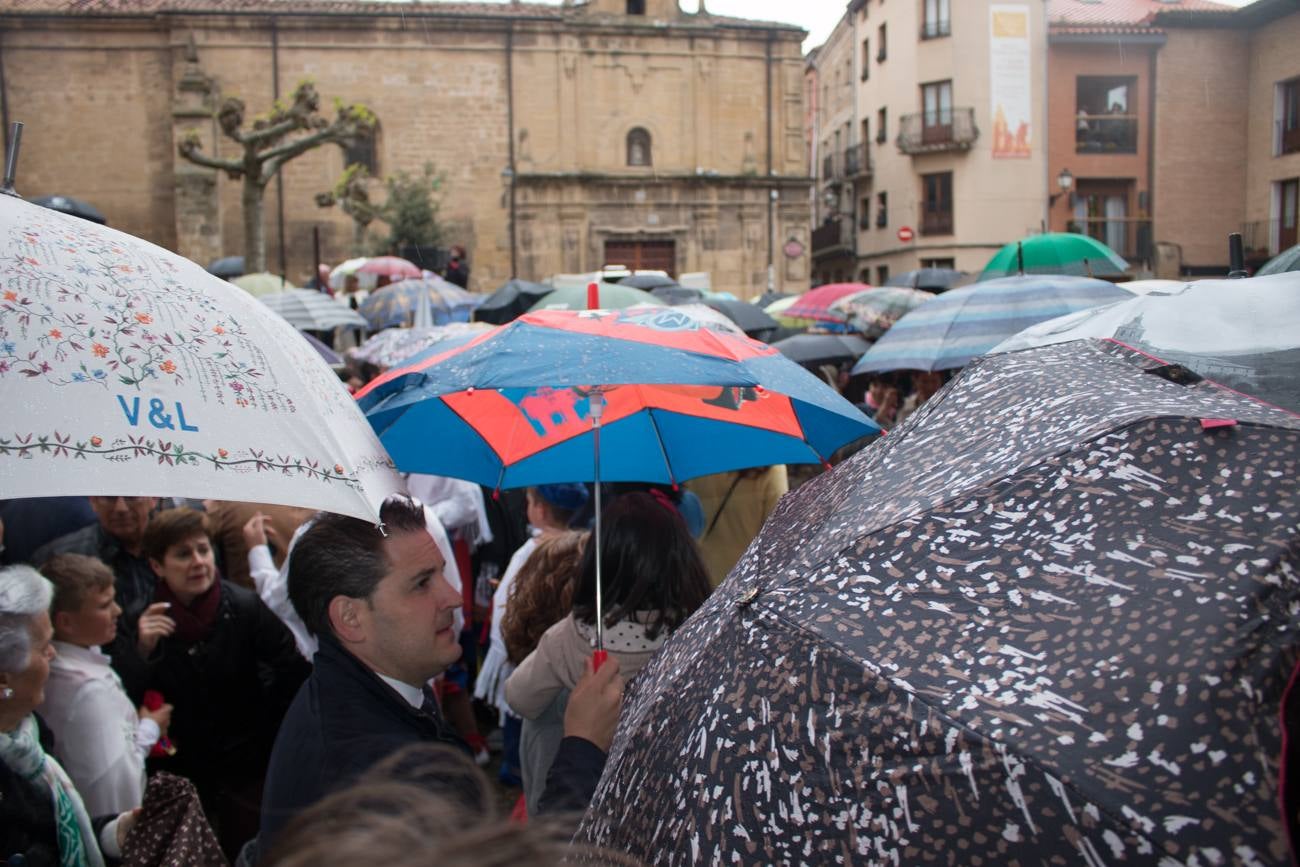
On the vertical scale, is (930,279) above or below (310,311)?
above

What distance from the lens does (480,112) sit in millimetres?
32688

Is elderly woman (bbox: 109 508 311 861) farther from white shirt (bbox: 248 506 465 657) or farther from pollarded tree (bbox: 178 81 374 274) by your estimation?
pollarded tree (bbox: 178 81 374 274)

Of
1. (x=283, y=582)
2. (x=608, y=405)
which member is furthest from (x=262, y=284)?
(x=608, y=405)

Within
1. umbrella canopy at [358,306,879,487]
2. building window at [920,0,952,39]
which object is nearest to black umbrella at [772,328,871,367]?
umbrella canopy at [358,306,879,487]

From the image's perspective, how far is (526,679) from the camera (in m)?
3.29

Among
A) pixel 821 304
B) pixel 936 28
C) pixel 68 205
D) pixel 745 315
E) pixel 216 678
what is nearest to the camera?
pixel 216 678

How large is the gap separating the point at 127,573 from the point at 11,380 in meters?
3.01

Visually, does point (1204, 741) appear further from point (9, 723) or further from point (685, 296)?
point (685, 296)

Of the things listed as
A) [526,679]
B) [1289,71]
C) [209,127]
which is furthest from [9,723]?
[209,127]

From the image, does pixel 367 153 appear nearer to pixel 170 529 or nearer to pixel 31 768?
pixel 170 529

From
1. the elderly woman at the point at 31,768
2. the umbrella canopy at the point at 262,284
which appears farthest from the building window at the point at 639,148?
the elderly woman at the point at 31,768

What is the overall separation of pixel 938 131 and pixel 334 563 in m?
37.2

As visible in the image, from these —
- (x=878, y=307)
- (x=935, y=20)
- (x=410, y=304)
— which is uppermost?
(x=935, y=20)

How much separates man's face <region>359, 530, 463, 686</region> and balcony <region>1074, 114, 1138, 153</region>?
2967 centimetres
